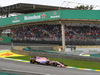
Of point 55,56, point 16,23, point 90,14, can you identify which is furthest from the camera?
point 16,23

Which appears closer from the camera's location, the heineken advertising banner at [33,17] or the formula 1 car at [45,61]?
the formula 1 car at [45,61]

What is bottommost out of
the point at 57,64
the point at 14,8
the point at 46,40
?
the point at 57,64

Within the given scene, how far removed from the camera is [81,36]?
144 feet

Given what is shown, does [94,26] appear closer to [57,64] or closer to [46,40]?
[46,40]

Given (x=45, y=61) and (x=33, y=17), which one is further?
(x=33, y=17)

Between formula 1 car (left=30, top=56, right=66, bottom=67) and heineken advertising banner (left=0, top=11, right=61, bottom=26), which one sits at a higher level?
heineken advertising banner (left=0, top=11, right=61, bottom=26)

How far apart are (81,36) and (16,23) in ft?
56.8

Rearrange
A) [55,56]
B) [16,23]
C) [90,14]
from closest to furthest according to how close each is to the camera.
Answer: [55,56] < [90,14] < [16,23]

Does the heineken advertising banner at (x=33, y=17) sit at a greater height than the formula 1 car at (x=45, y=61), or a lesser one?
greater

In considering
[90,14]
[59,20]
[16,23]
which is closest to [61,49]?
[59,20]

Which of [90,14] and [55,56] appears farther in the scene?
[90,14]

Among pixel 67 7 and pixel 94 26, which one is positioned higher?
pixel 67 7

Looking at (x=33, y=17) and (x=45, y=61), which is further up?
(x=33, y=17)

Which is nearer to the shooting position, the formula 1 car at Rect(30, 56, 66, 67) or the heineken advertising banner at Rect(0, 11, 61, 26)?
the formula 1 car at Rect(30, 56, 66, 67)
